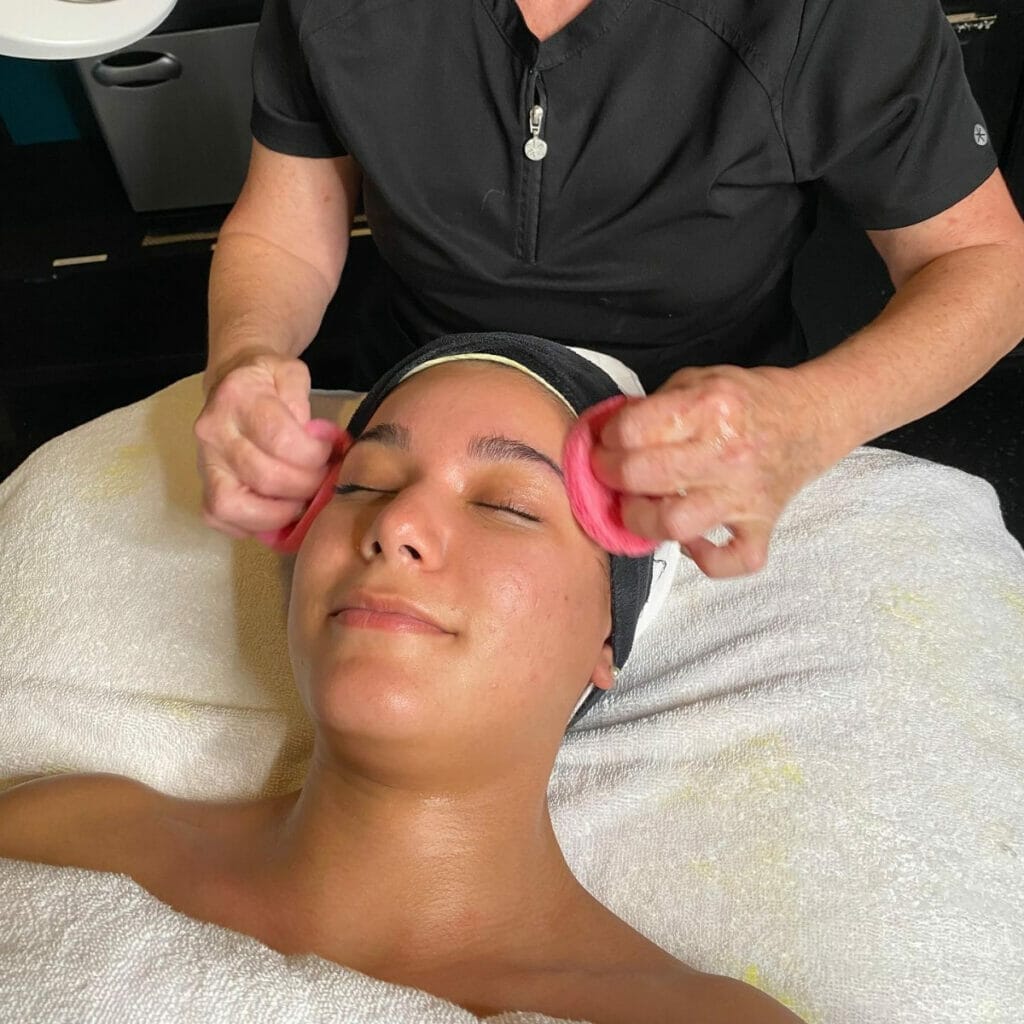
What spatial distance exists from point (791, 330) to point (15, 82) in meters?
1.72

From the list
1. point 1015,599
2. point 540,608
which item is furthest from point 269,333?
point 1015,599

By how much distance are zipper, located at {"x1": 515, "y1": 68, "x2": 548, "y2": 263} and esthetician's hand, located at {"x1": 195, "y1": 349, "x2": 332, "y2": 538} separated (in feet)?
0.94

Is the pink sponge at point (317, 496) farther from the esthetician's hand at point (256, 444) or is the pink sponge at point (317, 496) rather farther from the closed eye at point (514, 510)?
the closed eye at point (514, 510)

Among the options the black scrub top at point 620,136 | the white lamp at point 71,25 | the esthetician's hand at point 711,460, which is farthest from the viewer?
the black scrub top at point 620,136

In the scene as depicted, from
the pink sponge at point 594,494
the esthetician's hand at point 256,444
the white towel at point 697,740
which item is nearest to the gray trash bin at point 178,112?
the white towel at point 697,740

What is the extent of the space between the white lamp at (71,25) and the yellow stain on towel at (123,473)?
20.7 inches

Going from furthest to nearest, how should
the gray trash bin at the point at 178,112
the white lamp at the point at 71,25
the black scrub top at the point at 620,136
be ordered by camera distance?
the gray trash bin at the point at 178,112, the black scrub top at the point at 620,136, the white lamp at the point at 71,25

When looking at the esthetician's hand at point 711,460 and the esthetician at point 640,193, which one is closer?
the esthetician's hand at point 711,460

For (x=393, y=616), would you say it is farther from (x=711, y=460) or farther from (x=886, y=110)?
(x=886, y=110)

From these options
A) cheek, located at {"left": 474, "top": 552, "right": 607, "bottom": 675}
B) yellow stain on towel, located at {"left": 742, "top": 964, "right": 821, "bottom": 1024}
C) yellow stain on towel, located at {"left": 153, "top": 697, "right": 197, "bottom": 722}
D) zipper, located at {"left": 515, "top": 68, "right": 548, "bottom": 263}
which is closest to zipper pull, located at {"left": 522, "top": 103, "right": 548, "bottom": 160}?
zipper, located at {"left": 515, "top": 68, "right": 548, "bottom": 263}

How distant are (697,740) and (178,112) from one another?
1.46 meters

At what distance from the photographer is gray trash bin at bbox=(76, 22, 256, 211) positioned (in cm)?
173

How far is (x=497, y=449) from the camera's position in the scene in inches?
34.5

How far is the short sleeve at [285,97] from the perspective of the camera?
1.07 m
